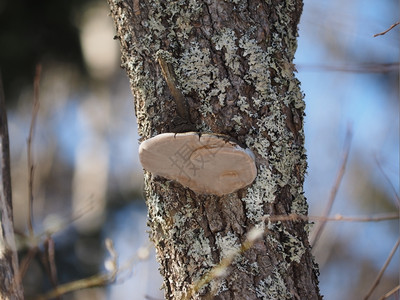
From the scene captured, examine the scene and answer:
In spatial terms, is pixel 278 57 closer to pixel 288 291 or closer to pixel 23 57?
pixel 288 291

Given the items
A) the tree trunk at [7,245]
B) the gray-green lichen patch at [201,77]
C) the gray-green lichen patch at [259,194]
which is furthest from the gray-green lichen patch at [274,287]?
the tree trunk at [7,245]

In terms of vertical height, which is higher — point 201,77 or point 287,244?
point 201,77

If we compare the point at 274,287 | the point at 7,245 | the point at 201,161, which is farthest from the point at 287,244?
the point at 7,245

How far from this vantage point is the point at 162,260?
4.22 feet

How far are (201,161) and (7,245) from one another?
1.61 ft

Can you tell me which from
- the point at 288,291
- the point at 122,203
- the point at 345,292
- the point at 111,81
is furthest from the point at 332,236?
the point at 288,291

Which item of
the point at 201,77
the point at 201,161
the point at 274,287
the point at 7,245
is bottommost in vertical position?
the point at 274,287

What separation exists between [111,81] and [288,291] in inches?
204

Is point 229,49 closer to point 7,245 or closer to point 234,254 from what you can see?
point 234,254

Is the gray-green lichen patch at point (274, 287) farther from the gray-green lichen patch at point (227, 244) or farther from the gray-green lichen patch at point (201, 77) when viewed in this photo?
the gray-green lichen patch at point (201, 77)

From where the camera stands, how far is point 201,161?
119 cm

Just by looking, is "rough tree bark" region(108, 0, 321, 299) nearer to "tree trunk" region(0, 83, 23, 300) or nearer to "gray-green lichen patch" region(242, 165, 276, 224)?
"gray-green lichen patch" region(242, 165, 276, 224)

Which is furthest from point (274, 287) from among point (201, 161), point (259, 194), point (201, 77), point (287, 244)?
point (201, 77)

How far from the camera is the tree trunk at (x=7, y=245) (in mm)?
1232
